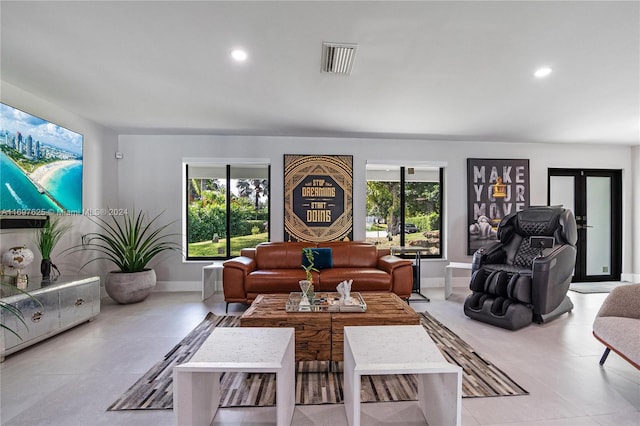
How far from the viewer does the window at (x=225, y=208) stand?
507cm

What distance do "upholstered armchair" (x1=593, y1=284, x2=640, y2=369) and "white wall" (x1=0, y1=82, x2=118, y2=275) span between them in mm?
5213

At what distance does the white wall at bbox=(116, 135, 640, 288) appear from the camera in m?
4.84

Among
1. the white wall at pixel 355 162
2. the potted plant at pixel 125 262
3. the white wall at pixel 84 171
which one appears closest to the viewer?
the white wall at pixel 84 171

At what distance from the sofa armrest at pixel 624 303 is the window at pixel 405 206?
2.88m

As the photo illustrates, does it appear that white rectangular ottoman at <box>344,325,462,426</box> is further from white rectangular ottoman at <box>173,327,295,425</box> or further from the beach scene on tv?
the beach scene on tv

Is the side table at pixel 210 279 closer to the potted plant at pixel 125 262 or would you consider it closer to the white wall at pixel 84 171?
the potted plant at pixel 125 262

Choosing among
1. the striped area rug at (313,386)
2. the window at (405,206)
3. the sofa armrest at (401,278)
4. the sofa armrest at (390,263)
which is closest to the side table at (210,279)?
the striped area rug at (313,386)

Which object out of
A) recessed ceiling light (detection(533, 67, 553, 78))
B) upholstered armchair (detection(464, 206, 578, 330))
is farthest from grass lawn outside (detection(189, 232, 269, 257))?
recessed ceiling light (detection(533, 67, 553, 78))

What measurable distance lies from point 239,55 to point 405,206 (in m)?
3.79

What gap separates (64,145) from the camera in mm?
3607

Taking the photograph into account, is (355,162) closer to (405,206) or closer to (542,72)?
(405,206)

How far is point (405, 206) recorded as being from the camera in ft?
17.4

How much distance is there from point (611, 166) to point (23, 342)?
8.66 m

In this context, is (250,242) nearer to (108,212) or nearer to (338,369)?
(108,212)
